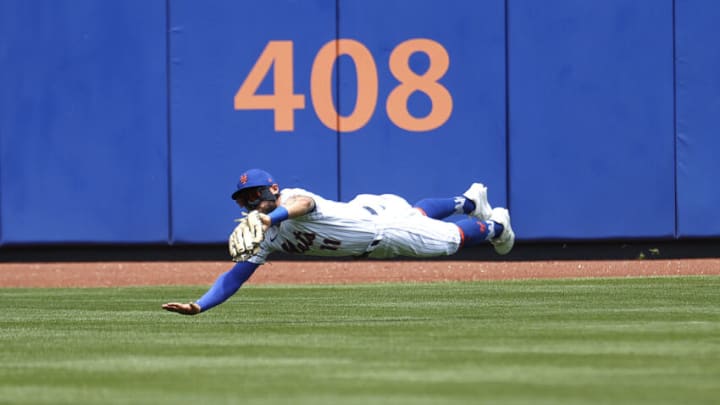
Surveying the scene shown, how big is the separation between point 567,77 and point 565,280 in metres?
5.02

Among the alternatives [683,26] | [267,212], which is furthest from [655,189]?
[267,212]

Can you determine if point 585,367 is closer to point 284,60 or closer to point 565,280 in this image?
point 565,280

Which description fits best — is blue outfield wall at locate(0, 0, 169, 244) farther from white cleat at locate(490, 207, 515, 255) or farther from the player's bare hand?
the player's bare hand

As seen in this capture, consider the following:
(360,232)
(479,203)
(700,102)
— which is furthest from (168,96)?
(360,232)

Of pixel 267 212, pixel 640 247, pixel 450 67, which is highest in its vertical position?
pixel 450 67

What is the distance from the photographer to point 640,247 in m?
22.8

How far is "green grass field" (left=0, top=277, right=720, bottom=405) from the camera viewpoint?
22.5 feet

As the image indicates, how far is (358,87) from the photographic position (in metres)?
22.3

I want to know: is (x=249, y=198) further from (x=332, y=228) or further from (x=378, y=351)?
(x=378, y=351)

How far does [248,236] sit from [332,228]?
1.28 meters

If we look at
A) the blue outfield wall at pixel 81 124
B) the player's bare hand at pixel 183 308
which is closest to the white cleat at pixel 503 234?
the player's bare hand at pixel 183 308

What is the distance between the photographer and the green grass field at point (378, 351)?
22.5 feet

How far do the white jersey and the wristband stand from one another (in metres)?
0.59

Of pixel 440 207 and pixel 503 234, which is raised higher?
pixel 440 207
